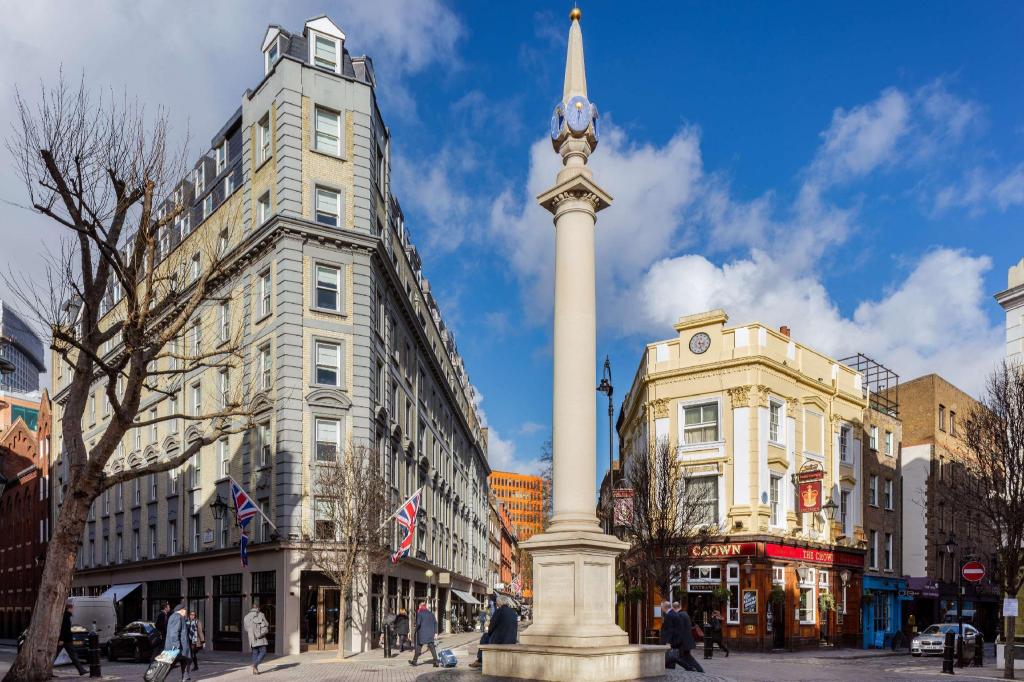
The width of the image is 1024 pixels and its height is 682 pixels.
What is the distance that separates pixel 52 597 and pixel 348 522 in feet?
41.2

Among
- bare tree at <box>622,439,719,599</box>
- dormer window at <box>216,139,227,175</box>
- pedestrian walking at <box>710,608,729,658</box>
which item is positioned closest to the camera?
pedestrian walking at <box>710,608,729,658</box>

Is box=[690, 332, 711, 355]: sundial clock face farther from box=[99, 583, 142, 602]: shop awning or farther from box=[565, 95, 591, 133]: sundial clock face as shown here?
box=[99, 583, 142, 602]: shop awning

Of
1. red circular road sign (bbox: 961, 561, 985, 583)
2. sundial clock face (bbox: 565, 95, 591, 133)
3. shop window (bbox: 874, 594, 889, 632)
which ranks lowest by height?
shop window (bbox: 874, 594, 889, 632)

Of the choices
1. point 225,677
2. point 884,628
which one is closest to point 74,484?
point 225,677

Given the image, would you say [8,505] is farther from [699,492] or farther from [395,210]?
[699,492]

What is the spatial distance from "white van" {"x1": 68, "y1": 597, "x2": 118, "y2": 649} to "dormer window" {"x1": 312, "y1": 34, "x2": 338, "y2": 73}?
23.5m

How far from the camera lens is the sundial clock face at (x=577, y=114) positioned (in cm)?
1903

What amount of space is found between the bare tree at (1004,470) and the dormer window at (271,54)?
29966 mm

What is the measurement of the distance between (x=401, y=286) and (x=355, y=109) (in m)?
8.76

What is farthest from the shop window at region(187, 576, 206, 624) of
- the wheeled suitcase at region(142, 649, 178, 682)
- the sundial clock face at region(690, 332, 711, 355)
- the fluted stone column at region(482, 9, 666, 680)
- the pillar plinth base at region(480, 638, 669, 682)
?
the pillar plinth base at region(480, 638, 669, 682)

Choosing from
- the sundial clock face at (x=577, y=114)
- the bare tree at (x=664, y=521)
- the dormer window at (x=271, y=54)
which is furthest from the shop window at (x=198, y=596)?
the sundial clock face at (x=577, y=114)

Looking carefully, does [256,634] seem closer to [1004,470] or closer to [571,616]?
[571,616]

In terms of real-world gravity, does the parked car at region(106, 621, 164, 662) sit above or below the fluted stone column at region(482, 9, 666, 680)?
below

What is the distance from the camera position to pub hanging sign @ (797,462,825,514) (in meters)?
39.3
